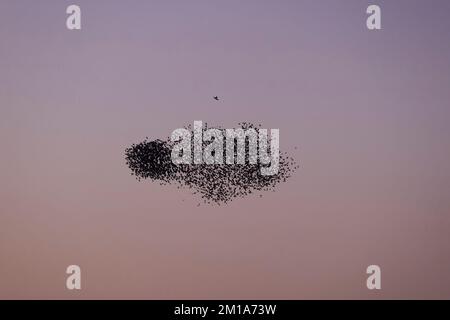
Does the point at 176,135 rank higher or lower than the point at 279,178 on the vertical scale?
higher
